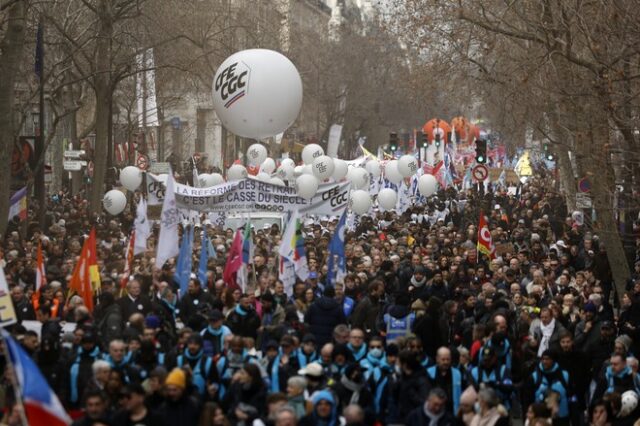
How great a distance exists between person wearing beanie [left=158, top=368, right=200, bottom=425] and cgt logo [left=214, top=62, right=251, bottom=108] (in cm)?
1278

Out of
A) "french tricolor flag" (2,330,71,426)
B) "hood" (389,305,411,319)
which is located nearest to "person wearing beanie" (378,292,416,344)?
"hood" (389,305,411,319)


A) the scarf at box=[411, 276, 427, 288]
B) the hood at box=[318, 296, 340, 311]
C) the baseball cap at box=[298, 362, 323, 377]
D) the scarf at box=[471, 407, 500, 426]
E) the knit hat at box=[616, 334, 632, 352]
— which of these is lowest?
the scarf at box=[471, 407, 500, 426]

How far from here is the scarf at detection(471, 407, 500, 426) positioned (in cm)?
1102

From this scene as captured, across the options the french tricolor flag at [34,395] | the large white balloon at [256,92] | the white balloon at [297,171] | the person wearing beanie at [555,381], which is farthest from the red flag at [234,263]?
the white balloon at [297,171]

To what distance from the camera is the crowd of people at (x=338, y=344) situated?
36.2 feet

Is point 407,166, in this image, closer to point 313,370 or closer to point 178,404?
point 313,370

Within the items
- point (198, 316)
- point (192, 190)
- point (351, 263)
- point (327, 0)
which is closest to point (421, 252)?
point (351, 263)

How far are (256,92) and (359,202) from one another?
835 centimetres

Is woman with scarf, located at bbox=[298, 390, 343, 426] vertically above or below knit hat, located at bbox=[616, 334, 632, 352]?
below

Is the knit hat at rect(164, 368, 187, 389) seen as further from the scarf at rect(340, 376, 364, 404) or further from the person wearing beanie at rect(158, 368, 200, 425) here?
Result: the scarf at rect(340, 376, 364, 404)

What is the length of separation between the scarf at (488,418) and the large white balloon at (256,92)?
12801mm

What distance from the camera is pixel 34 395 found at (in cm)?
913

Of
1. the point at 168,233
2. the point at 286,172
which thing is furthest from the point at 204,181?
the point at 168,233

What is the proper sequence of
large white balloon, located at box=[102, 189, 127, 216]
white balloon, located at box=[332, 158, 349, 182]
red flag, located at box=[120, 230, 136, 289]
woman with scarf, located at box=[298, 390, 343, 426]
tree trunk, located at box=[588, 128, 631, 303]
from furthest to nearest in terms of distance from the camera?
white balloon, located at box=[332, 158, 349, 182]
large white balloon, located at box=[102, 189, 127, 216]
tree trunk, located at box=[588, 128, 631, 303]
red flag, located at box=[120, 230, 136, 289]
woman with scarf, located at box=[298, 390, 343, 426]
